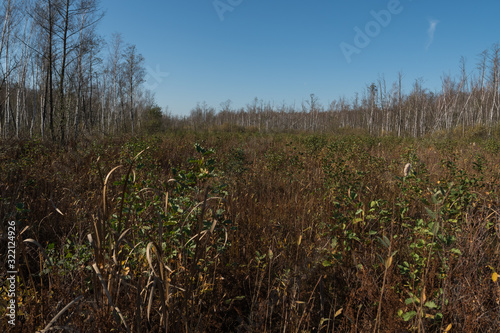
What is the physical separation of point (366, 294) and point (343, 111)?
50533 mm

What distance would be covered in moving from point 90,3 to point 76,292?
1246 cm

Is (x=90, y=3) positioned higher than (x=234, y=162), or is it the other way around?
(x=90, y=3)

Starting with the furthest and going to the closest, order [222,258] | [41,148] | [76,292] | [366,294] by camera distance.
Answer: [41,148] < [222,258] < [366,294] < [76,292]

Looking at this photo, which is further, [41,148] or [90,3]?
[90,3]

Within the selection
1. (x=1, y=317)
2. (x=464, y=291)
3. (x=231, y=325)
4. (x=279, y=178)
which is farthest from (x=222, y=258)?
(x=279, y=178)

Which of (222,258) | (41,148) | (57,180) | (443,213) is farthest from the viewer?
(41,148)

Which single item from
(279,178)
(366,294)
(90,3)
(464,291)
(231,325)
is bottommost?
(231,325)

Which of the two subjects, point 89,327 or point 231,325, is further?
point 231,325

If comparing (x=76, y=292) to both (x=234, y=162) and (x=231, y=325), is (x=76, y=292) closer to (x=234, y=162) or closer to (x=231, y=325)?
(x=231, y=325)

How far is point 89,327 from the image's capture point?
1.23 meters

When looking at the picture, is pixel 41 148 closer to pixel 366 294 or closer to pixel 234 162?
pixel 234 162

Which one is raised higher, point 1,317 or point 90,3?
point 90,3

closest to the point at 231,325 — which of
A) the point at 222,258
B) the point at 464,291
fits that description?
the point at 222,258

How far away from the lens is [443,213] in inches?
69.4
